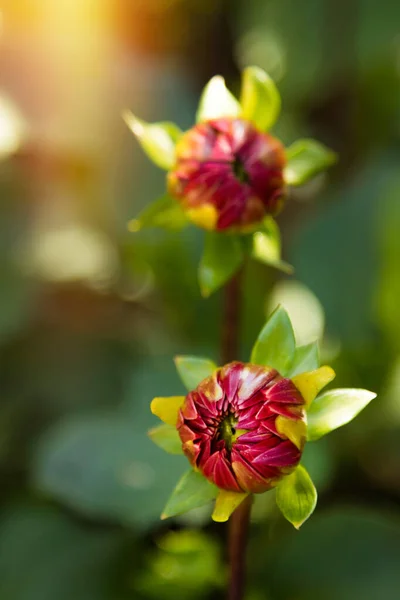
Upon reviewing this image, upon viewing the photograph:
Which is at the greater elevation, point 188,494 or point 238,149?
point 238,149

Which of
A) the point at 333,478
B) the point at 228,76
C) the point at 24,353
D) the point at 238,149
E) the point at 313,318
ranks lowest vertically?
the point at 333,478

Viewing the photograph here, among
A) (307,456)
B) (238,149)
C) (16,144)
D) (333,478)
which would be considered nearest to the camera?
(238,149)

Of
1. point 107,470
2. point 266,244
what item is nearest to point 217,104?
point 266,244

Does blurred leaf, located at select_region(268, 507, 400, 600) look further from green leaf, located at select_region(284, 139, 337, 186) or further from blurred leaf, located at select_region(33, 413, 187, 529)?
green leaf, located at select_region(284, 139, 337, 186)

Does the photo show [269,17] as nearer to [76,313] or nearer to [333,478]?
[76,313]

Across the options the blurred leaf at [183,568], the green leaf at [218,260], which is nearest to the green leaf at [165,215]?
the green leaf at [218,260]

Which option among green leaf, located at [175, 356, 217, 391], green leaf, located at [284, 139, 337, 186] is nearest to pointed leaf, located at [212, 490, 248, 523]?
green leaf, located at [175, 356, 217, 391]

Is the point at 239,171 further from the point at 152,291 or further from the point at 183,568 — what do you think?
the point at 152,291

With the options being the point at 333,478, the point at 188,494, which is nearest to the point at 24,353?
the point at 333,478
